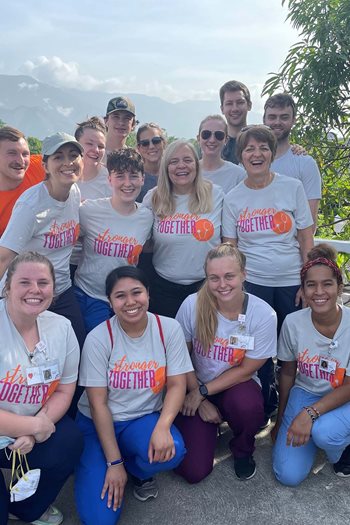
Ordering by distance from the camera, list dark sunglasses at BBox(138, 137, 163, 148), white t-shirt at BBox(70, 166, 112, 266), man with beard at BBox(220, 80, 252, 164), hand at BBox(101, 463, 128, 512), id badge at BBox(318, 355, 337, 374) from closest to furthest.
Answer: hand at BBox(101, 463, 128, 512) < id badge at BBox(318, 355, 337, 374) < white t-shirt at BBox(70, 166, 112, 266) < dark sunglasses at BBox(138, 137, 163, 148) < man with beard at BBox(220, 80, 252, 164)

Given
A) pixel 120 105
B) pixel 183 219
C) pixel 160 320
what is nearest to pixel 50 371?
pixel 160 320

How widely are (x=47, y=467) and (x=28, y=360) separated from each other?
1.95 feet

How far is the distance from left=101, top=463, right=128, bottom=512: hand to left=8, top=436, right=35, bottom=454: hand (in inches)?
19.2

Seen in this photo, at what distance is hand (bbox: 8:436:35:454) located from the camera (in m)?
2.27

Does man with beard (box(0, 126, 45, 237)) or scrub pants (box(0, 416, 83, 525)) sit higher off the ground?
man with beard (box(0, 126, 45, 237))

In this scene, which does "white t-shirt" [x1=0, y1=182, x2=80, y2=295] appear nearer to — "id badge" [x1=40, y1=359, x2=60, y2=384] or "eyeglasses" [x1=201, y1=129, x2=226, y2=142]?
"id badge" [x1=40, y1=359, x2=60, y2=384]

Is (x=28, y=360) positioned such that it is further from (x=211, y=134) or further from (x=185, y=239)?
(x=211, y=134)

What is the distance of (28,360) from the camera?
242cm

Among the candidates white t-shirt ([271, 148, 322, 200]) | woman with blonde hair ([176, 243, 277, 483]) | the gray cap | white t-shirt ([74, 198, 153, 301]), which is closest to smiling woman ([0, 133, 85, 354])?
the gray cap

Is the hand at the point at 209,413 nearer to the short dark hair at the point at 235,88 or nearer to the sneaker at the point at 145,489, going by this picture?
the sneaker at the point at 145,489

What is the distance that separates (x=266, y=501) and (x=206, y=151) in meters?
2.78

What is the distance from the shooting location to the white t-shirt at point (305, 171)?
12.3 feet

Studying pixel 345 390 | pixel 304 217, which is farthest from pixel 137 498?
pixel 304 217

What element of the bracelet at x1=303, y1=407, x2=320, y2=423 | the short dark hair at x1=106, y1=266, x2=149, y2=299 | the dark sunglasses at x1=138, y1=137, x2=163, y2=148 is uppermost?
the dark sunglasses at x1=138, y1=137, x2=163, y2=148
